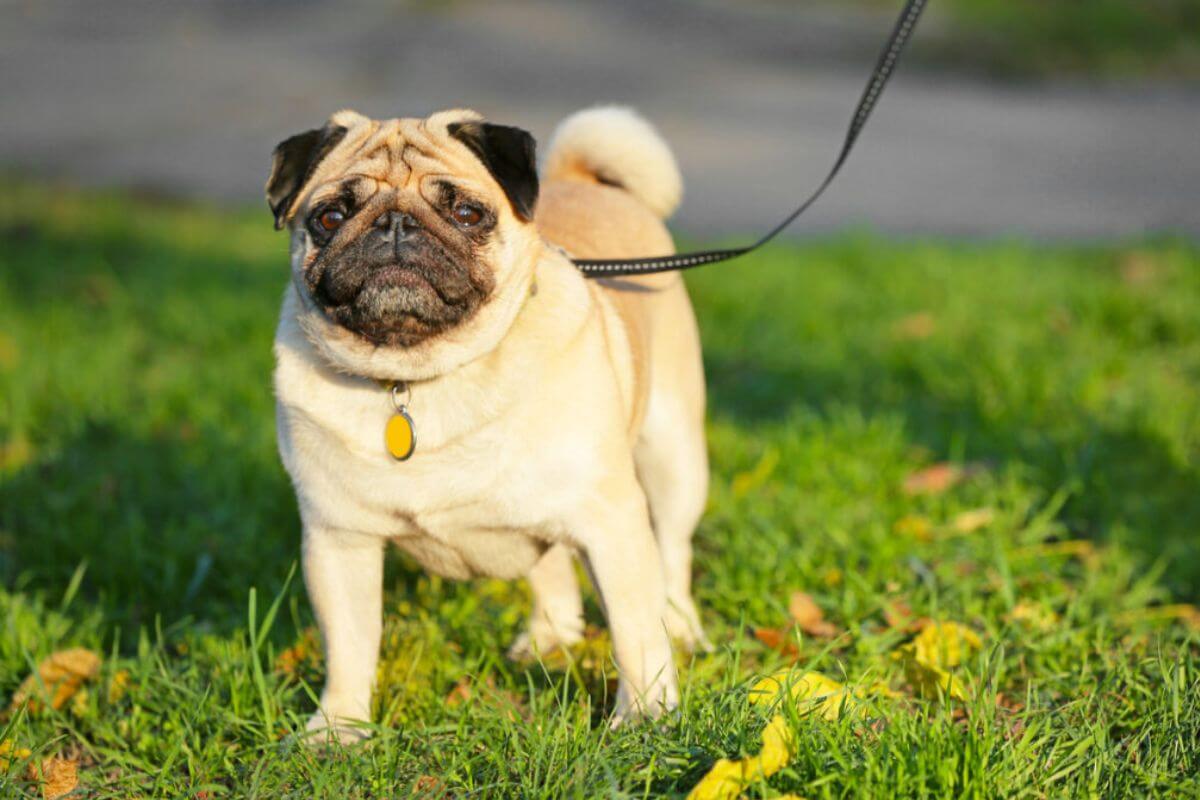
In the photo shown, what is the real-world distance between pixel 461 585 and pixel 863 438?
173 centimetres

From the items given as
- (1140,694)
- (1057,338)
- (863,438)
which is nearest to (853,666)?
(1140,694)

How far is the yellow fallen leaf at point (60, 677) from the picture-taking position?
3.15 metres

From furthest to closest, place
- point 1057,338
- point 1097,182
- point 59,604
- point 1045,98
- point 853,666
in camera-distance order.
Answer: point 1045,98
point 1097,182
point 1057,338
point 59,604
point 853,666

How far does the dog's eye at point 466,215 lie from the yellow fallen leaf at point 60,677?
152 centimetres

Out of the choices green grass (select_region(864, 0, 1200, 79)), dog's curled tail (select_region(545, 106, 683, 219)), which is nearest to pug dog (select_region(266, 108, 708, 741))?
dog's curled tail (select_region(545, 106, 683, 219))

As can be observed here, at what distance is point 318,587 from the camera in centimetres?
300

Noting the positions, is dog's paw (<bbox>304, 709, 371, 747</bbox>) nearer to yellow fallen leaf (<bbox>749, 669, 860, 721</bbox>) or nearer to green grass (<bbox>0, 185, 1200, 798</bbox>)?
green grass (<bbox>0, 185, 1200, 798</bbox>)

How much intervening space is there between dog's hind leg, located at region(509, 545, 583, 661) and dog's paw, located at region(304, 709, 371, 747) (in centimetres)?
61

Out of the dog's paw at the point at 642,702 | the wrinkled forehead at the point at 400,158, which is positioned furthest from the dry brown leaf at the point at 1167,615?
the wrinkled forehead at the point at 400,158

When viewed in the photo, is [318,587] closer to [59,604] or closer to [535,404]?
[535,404]

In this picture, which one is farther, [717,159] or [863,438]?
[717,159]

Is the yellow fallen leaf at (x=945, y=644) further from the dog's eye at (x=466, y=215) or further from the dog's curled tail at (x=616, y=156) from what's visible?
the dog's curled tail at (x=616, y=156)

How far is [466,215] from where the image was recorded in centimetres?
291

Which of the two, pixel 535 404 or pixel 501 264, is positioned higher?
pixel 501 264
